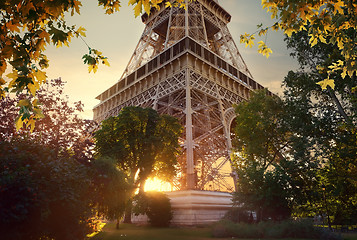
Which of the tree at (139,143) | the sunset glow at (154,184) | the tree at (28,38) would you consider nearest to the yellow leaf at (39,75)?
the tree at (28,38)

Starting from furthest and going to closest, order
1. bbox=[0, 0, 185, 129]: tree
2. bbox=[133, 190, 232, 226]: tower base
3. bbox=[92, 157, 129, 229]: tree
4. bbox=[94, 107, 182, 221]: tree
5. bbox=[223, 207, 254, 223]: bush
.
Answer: bbox=[94, 107, 182, 221]: tree → bbox=[133, 190, 232, 226]: tower base → bbox=[223, 207, 254, 223]: bush → bbox=[92, 157, 129, 229]: tree → bbox=[0, 0, 185, 129]: tree

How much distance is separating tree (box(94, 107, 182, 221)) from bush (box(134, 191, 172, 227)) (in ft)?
4.02

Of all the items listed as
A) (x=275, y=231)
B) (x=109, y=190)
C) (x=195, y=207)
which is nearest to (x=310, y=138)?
(x=275, y=231)

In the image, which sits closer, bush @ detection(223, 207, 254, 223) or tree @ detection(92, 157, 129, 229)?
tree @ detection(92, 157, 129, 229)

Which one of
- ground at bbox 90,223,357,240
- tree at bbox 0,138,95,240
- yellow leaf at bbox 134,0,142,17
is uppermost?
yellow leaf at bbox 134,0,142,17

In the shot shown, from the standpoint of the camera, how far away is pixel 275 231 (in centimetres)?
1191

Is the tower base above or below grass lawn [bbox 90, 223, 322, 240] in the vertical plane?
above

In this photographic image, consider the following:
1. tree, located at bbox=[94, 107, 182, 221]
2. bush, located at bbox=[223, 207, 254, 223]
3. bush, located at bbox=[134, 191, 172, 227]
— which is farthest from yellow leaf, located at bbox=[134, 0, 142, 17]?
bush, located at bbox=[134, 191, 172, 227]

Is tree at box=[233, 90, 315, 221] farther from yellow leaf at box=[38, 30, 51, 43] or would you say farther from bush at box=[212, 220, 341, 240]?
yellow leaf at box=[38, 30, 51, 43]

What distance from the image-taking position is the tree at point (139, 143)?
752 inches

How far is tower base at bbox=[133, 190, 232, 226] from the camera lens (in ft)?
58.7

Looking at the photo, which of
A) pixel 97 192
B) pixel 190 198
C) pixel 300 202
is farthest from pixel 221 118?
pixel 97 192

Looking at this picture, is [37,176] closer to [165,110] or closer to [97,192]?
[97,192]

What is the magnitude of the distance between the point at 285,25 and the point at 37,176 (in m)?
7.73
